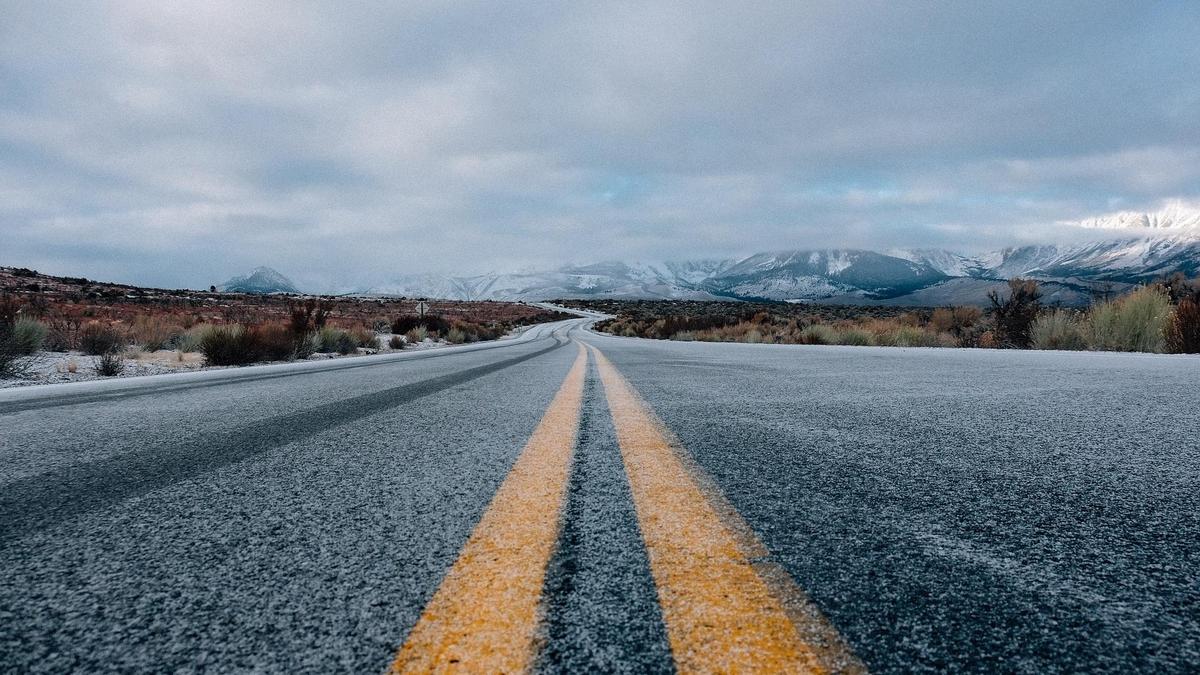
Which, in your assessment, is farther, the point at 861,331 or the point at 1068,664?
the point at 861,331

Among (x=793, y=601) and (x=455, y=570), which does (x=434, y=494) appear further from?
(x=793, y=601)

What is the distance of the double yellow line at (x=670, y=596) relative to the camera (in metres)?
0.67

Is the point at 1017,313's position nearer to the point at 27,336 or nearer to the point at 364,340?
the point at 364,340

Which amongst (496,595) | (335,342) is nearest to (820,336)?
(335,342)

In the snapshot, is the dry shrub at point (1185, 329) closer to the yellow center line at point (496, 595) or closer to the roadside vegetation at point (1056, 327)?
the roadside vegetation at point (1056, 327)

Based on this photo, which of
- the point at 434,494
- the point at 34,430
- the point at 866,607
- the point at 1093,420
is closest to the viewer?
the point at 866,607

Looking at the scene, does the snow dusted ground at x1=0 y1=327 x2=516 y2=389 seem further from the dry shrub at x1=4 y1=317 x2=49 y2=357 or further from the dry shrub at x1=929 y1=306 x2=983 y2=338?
the dry shrub at x1=929 y1=306 x2=983 y2=338

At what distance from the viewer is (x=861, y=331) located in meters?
15.5

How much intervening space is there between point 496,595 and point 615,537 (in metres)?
0.30

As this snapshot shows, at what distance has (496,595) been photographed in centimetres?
82

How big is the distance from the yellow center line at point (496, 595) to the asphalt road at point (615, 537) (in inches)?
0.5

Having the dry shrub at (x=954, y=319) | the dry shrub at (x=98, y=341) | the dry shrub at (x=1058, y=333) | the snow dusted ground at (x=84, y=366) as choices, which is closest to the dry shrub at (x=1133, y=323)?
the dry shrub at (x=1058, y=333)

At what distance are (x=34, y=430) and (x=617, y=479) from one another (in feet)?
9.12

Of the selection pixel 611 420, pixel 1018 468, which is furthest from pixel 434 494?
pixel 1018 468
